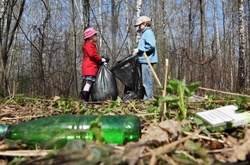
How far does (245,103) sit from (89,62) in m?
3.92

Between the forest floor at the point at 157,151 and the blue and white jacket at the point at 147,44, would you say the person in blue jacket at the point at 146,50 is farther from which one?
the forest floor at the point at 157,151

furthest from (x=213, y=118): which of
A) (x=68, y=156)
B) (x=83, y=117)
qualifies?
(x=68, y=156)

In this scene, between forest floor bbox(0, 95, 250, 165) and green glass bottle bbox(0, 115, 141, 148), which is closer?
forest floor bbox(0, 95, 250, 165)

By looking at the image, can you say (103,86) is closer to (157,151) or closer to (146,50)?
(146,50)

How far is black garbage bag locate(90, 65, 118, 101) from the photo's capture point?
17.3ft

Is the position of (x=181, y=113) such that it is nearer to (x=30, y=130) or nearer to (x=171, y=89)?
(x=171, y=89)

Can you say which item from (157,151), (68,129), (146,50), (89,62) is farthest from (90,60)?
(157,151)

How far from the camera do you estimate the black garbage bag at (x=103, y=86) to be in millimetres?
5262

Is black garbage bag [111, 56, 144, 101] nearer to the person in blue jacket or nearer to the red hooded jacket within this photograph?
the person in blue jacket

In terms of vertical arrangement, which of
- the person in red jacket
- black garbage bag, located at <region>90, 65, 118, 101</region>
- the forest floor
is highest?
the person in red jacket

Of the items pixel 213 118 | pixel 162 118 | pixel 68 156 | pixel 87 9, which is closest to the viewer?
pixel 68 156

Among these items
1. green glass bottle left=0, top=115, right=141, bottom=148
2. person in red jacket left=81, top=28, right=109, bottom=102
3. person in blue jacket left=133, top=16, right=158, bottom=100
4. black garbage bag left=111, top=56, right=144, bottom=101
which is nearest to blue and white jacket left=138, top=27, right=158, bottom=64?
person in blue jacket left=133, top=16, right=158, bottom=100

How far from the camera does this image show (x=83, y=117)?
1252 mm

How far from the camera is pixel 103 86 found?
5.28 metres
